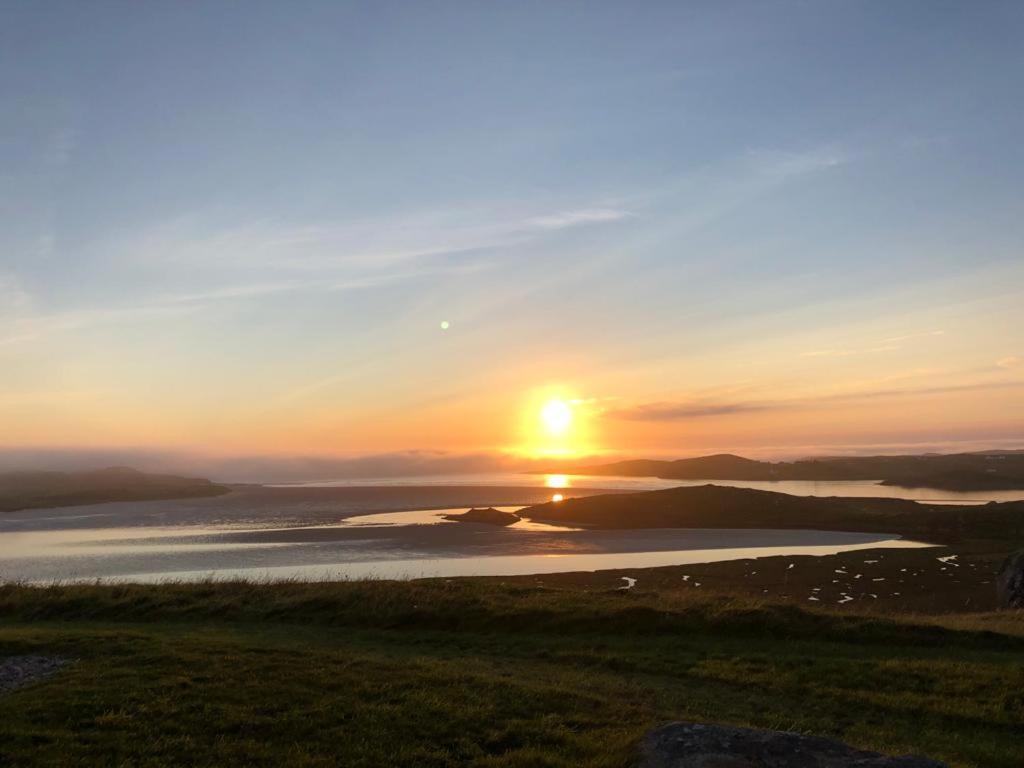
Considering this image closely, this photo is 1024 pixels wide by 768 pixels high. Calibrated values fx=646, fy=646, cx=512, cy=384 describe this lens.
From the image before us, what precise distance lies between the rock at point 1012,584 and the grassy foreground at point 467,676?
7.24 metres

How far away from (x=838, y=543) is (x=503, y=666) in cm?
6584

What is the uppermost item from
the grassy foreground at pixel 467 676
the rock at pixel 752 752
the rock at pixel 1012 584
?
the rock at pixel 752 752

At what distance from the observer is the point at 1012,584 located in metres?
32.0

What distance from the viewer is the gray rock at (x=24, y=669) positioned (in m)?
13.3

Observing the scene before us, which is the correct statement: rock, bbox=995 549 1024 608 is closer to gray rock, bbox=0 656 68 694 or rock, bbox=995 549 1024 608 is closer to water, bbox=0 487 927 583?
water, bbox=0 487 927 583

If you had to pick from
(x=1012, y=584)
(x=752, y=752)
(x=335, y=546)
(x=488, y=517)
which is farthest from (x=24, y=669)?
(x=488, y=517)

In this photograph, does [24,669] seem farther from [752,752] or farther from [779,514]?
[779,514]

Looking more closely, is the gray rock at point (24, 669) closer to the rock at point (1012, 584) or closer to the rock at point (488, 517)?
the rock at point (1012, 584)

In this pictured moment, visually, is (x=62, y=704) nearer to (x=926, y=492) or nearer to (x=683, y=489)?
(x=683, y=489)

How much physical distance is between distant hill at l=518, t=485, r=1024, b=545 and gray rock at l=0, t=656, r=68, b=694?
257 ft

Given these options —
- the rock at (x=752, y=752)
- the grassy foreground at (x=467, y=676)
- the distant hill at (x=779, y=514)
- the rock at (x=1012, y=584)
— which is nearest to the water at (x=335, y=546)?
the distant hill at (x=779, y=514)

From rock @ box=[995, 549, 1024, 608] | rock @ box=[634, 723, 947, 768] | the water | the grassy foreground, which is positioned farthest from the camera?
the water

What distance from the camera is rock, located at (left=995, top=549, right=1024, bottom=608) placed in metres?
31.2

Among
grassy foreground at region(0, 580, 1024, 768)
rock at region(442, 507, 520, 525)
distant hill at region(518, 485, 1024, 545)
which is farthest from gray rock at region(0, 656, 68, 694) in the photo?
distant hill at region(518, 485, 1024, 545)
